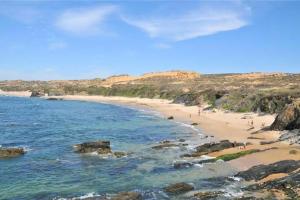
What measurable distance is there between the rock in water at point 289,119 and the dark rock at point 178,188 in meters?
20.8

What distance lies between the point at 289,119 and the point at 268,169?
733 inches

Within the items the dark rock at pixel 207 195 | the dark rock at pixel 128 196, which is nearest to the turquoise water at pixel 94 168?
the dark rock at pixel 128 196

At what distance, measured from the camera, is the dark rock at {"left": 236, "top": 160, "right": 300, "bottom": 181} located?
29359 mm

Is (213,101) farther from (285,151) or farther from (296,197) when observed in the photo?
(296,197)

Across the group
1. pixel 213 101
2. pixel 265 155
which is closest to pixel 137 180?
pixel 265 155

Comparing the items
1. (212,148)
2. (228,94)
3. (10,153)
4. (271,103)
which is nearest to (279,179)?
(212,148)

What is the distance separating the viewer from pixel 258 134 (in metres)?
49.2

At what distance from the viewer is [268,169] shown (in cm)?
2991

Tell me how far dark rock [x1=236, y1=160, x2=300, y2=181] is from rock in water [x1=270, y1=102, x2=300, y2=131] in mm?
15350

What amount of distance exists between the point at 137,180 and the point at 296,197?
36.6ft

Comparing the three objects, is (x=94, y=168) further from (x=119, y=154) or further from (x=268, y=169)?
(x=268, y=169)

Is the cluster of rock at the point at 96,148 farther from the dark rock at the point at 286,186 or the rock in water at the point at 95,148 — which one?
the dark rock at the point at 286,186

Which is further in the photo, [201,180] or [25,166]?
[25,166]

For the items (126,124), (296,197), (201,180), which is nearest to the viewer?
(296,197)
